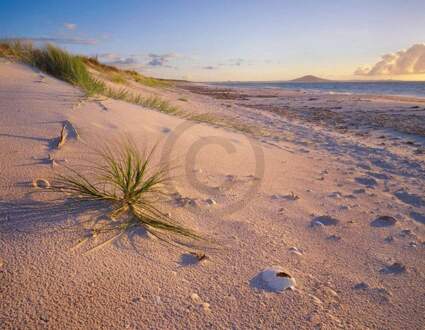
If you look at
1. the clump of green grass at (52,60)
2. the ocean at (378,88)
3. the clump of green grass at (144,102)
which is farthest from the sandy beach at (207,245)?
the ocean at (378,88)

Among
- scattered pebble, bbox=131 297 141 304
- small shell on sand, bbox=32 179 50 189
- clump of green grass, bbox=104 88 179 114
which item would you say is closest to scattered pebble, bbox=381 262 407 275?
scattered pebble, bbox=131 297 141 304

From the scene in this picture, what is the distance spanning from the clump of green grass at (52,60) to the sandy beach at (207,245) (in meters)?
1.68

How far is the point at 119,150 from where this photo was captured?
6.90 ft

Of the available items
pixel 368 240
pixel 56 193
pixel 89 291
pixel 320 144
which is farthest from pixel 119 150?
pixel 320 144

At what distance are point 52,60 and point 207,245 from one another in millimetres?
4461

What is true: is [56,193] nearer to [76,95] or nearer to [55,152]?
[55,152]

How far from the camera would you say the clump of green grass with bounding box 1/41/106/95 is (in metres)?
4.36

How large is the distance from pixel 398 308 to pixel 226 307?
25.4 inches

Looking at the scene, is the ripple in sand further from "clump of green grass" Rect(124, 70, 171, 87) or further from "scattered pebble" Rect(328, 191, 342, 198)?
"clump of green grass" Rect(124, 70, 171, 87)

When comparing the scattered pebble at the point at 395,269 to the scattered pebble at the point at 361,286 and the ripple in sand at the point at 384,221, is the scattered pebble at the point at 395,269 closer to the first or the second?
the scattered pebble at the point at 361,286

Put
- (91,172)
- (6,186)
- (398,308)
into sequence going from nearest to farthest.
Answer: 1. (398,308)
2. (6,186)
3. (91,172)

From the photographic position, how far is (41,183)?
152cm

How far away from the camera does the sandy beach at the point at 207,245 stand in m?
1.00

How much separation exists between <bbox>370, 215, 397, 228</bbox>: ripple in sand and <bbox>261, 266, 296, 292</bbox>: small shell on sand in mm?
887
